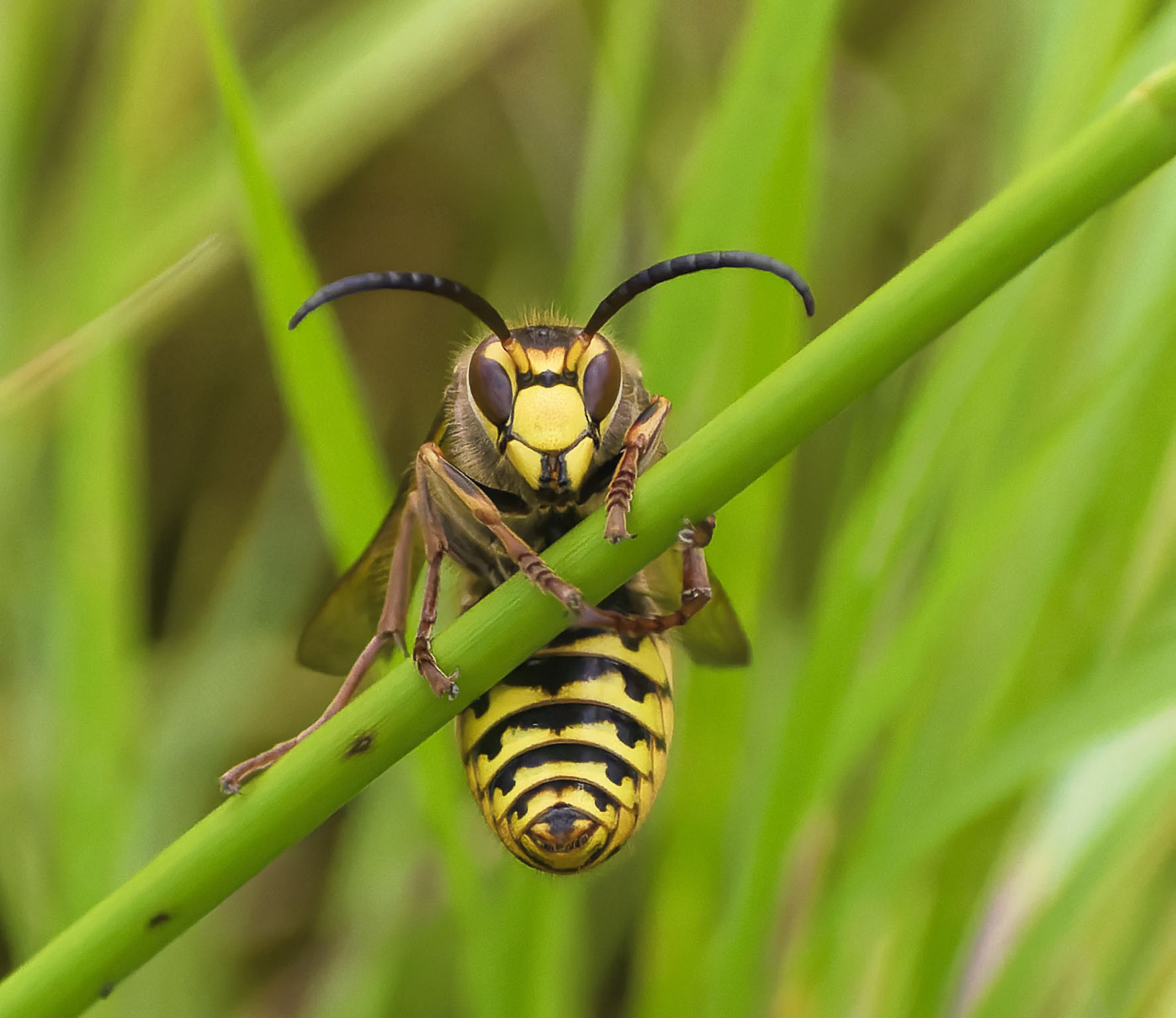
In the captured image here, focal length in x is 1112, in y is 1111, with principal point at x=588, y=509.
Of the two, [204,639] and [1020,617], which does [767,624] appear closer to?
[1020,617]

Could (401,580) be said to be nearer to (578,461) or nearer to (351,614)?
(351,614)

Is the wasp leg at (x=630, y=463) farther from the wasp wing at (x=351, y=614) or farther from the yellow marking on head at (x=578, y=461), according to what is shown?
the wasp wing at (x=351, y=614)

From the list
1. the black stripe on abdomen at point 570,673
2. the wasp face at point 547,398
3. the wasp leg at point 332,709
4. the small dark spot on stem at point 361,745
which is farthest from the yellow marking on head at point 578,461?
the small dark spot on stem at point 361,745

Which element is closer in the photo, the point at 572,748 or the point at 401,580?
the point at 572,748

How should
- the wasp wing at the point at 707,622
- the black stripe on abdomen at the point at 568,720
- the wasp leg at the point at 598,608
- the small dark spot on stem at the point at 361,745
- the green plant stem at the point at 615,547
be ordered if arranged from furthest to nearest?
the wasp wing at the point at 707,622, the black stripe on abdomen at the point at 568,720, the wasp leg at the point at 598,608, the small dark spot on stem at the point at 361,745, the green plant stem at the point at 615,547

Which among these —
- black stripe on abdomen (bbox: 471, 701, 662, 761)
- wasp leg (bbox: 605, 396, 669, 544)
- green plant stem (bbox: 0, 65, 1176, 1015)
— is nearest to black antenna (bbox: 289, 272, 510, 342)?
wasp leg (bbox: 605, 396, 669, 544)

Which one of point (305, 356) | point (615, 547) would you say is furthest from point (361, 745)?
point (305, 356)

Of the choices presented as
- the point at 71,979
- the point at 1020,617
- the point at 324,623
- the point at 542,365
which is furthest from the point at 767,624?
the point at 71,979
